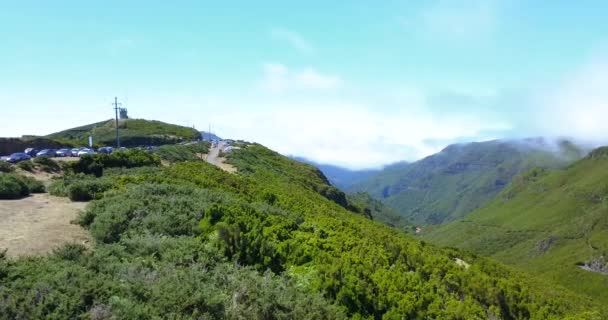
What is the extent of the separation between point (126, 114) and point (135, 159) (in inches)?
4416

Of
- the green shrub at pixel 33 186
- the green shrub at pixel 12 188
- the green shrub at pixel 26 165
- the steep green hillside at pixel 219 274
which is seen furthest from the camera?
the green shrub at pixel 26 165

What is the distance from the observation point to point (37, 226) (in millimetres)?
14805

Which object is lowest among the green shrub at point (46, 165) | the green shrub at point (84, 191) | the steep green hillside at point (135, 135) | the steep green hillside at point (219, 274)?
the steep green hillside at point (219, 274)

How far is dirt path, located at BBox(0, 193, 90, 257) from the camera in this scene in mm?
12680

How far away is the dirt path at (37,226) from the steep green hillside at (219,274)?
2.60 feet

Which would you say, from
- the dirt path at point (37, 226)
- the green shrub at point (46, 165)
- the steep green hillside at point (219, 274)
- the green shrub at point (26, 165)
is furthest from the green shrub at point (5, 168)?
the dirt path at point (37, 226)

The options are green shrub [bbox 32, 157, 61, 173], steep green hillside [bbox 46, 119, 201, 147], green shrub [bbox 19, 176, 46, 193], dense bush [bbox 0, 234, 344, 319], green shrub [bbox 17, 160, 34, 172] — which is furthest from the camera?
steep green hillside [bbox 46, 119, 201, 147]

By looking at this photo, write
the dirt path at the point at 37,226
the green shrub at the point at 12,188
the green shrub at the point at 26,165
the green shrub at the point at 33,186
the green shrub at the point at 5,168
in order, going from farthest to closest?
the green shrub at the point at 26,165
the green shrub at the point at 5,168
the green shrub at the point at 33,186
the green shrub at the point at 12,188
the dirt path at the point at 37,226

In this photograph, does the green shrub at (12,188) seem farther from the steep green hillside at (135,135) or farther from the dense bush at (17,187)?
the steep green hillside at (135,135)

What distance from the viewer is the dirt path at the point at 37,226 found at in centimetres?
1268

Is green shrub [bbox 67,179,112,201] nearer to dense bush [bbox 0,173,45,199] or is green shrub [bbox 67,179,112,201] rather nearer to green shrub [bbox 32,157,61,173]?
dense bush [bbox 0,173,45,199]

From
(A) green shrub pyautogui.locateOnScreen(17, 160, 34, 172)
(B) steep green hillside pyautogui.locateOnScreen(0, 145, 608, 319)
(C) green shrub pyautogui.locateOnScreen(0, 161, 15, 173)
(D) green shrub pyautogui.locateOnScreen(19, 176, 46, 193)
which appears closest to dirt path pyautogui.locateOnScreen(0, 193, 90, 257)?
(B) steep green hillside pyautogui.locateOnScreen(0, 145, 608, 319)

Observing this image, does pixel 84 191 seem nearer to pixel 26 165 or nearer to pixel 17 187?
pixel 17 187

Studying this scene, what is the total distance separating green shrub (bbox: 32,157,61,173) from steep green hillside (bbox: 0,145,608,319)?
1414cm
